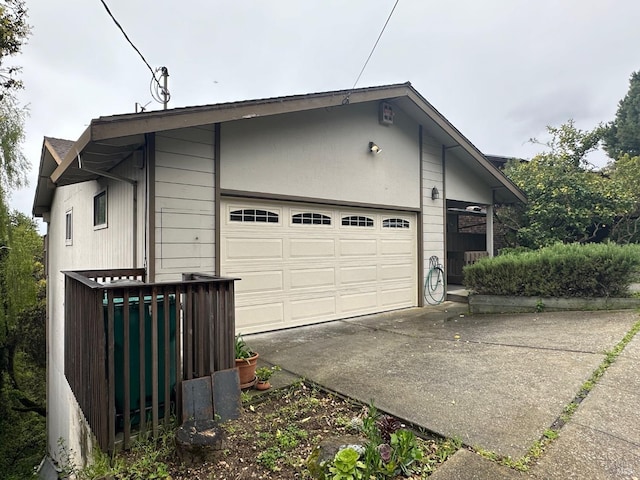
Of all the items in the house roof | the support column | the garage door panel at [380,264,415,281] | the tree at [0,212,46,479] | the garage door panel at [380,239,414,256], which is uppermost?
the house roof

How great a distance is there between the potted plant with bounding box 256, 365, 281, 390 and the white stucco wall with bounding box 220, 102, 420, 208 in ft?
8.51

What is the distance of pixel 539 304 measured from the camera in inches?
251

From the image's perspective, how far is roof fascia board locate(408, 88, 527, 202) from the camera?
281 inches

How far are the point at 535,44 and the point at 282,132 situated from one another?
23.2 ft

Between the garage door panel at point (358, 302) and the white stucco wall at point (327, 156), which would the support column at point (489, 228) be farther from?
the garage door panel at point (358, 302)

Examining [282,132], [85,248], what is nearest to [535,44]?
[282,132]

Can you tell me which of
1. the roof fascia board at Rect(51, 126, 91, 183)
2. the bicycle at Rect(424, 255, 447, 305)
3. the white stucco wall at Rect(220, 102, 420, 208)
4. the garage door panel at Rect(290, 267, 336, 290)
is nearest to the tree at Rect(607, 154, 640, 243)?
the bicycle at Rect(424, 255, 447, 305)

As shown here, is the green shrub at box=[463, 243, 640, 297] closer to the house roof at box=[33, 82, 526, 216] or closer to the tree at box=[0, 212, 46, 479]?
the house roof at box=[33, 82, 526, 216]

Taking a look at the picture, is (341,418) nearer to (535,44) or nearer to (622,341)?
(622,341)

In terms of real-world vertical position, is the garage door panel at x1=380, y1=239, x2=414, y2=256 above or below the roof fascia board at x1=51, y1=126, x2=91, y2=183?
below

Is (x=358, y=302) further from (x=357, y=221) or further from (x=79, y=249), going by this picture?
(x=79, y=249)

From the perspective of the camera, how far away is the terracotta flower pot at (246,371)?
3.31 meters

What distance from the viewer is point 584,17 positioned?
25.2ft

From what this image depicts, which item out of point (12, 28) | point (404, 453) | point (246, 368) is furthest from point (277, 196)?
point (12, 28)
